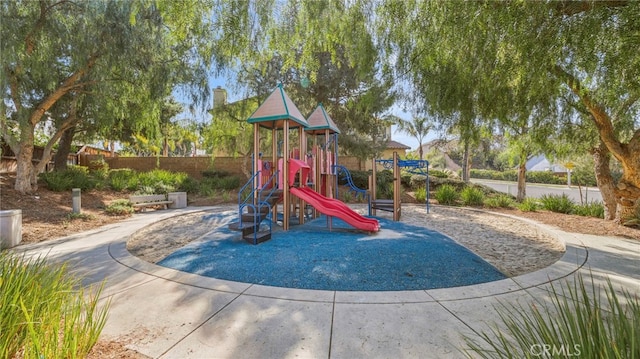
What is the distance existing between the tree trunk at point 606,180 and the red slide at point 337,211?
7.24 metres

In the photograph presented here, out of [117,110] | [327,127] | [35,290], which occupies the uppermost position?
[117,110]

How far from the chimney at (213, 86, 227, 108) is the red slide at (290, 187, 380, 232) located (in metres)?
8.00

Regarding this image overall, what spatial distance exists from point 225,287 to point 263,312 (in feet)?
2.92

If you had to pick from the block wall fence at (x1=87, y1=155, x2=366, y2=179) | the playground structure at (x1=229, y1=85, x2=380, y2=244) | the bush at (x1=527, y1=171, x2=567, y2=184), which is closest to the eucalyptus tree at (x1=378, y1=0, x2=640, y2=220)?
the playground structure at (x1=229, y1=85, x2=380, y2=244)

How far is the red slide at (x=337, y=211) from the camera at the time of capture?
6.91 meters

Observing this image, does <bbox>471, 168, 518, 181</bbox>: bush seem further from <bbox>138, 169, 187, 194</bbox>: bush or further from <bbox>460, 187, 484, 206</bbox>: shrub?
<bbox>138, 169, 187, 194</bbox>: bush

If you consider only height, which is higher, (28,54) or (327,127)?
(28,54)

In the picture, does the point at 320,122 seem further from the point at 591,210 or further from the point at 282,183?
the point at 591,210

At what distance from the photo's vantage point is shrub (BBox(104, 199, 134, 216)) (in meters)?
9.38

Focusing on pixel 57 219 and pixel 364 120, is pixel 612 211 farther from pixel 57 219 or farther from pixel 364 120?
pixel 57 219

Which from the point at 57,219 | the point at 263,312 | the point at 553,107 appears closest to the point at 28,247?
the point at 57,219

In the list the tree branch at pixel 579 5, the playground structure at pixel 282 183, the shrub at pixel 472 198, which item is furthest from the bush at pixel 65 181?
the shrub at pixel 472 198

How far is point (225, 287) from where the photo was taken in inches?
143

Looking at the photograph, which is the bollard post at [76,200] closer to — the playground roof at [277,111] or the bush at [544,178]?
the playground roof at [277,111]
